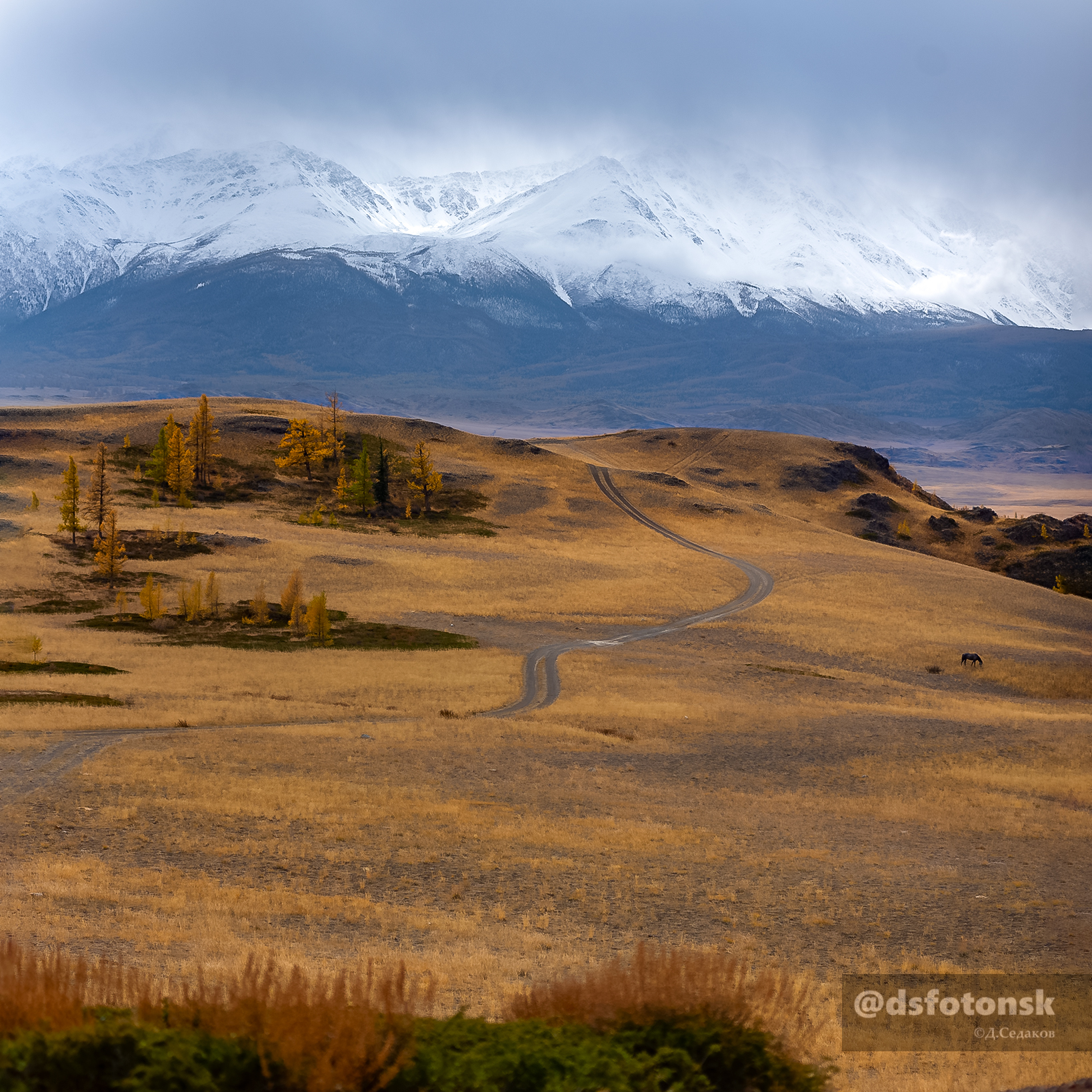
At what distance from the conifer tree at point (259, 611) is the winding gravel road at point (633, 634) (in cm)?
1768

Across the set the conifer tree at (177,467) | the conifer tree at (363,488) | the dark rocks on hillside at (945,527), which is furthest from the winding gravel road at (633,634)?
the conifer tree at (177,467)

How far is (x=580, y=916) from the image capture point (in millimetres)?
16438

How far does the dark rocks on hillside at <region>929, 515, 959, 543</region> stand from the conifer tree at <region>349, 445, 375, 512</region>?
264 ft

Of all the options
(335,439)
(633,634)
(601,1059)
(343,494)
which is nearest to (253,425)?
(335,439)

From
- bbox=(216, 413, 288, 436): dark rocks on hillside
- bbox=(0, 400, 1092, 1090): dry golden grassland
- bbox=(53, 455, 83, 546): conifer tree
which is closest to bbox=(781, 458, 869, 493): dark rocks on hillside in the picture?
bbox=(216, 413, 288, 436): dark rocks on hillside

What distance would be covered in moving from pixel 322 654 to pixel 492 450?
95495 millimetres

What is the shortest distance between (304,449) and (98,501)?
36.2m

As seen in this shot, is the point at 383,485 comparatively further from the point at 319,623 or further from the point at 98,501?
the point at 319,623

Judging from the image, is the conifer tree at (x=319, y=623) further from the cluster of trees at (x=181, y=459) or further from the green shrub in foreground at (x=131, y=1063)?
the cluster of trees at (x=181, y=459)

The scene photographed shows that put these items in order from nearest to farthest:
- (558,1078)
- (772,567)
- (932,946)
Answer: (558,1078) → (932,946) → (772,567)

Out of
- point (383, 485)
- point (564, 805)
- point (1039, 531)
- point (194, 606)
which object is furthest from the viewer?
point (1039, 531)

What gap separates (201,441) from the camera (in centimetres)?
10512

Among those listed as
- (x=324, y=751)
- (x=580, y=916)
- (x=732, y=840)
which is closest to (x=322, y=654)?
(x=324, y=751)

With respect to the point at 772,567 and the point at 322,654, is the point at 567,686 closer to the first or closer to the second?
the point at 322,654
